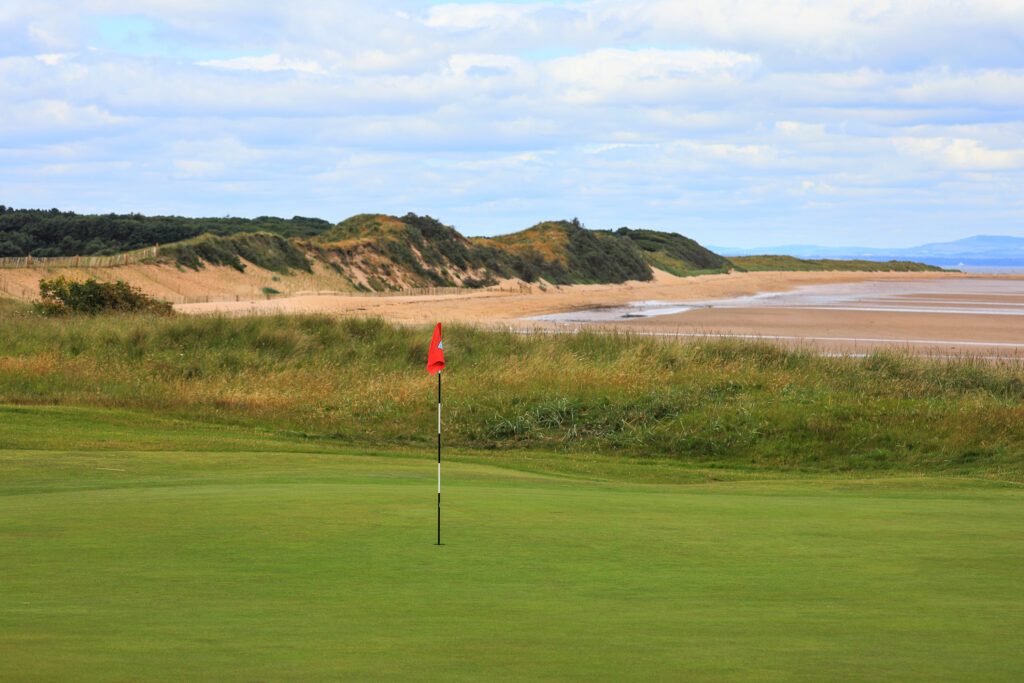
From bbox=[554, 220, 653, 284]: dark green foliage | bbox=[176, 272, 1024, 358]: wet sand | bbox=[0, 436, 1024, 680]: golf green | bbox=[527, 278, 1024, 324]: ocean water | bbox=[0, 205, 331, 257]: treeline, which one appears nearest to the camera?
bbox=[0, 436, 1024, 680]: golf green

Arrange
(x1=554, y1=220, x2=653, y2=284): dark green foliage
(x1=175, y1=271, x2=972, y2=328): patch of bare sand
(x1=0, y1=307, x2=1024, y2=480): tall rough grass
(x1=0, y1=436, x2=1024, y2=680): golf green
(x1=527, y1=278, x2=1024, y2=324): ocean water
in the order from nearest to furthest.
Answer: (x1=0, y1=436, x2=1024, y2=680): golf green, (x1=0, y1=307, x2=1024, y2=480): tall rough grass, (x1=175, y1=271, x2=972, y2=328): patch of bare sand, (x1=527, y1=278, x2=1024, y2=324): ocean water, (x1=554, y1=220, x2=653, y2=284): dark green foliage

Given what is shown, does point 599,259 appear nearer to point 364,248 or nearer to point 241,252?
point 364,248

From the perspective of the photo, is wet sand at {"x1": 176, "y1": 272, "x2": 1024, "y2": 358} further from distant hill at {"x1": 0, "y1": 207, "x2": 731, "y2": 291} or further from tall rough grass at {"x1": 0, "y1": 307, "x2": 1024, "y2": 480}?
distant hill at {"x1": 0, "y1": 207, "x2": 731, "y2": 291}

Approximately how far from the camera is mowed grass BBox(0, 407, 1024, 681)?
3.24m

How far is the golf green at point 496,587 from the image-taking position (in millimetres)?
3234

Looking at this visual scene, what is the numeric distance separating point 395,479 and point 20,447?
5.69 metres

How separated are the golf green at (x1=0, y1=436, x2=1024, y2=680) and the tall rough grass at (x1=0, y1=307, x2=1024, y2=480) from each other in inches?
339

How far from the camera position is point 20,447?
1196 cm

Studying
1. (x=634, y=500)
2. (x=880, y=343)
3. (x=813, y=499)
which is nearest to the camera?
(x=634, y=500)

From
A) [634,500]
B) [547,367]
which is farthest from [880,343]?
[634,500]

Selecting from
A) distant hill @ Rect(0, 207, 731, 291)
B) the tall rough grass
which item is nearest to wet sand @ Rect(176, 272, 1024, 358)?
the tall rough grass

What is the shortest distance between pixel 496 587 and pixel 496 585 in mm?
39

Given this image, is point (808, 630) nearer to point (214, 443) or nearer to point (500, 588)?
point (500, 588)

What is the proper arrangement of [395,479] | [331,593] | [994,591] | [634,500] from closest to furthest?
[331,593] → [994,591] → [634,500] → [395,479]
